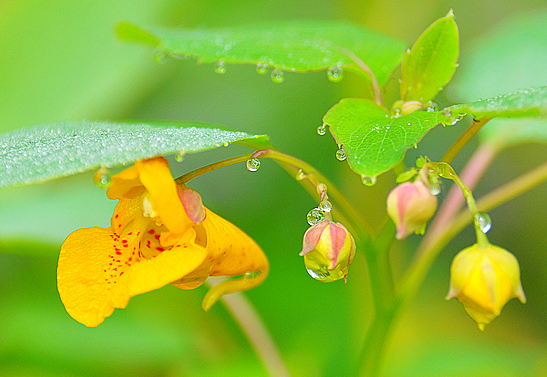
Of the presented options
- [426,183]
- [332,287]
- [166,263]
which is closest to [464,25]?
[332,287]

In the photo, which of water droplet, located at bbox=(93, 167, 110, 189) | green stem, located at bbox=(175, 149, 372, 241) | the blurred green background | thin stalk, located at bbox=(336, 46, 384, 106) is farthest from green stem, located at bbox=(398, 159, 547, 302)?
the blurred green background

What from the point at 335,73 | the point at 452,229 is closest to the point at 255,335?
the point at 452,229

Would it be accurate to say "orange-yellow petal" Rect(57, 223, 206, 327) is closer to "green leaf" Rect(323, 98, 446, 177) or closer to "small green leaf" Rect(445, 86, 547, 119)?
"green leaf" Rect(323, 98, 446, 177)

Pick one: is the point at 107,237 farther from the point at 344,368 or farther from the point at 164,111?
the point at 164,111

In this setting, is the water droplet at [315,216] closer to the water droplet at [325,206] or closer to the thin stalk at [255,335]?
the water droplet at [325,206]

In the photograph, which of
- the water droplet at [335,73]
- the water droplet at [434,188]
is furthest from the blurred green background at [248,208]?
the water droplet at [434,188]
